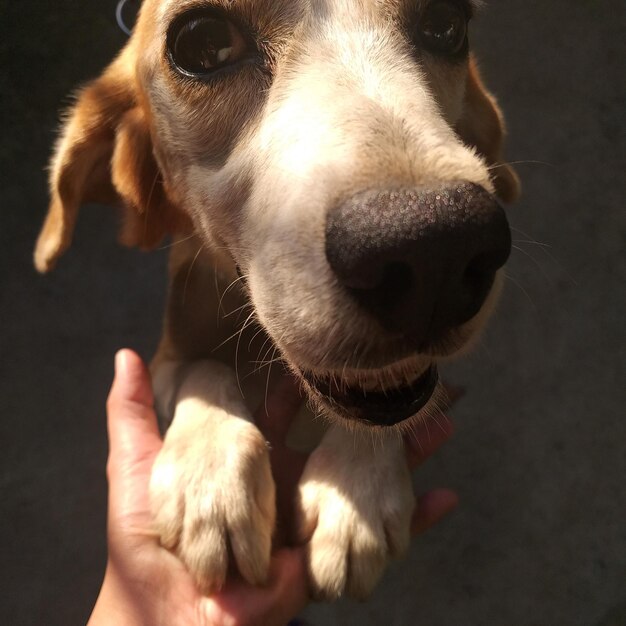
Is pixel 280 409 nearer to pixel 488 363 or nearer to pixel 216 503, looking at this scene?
pixel 216 503

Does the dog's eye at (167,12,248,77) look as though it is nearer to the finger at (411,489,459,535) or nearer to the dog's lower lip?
the dog's lower lip

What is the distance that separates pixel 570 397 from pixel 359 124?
2.30 meters

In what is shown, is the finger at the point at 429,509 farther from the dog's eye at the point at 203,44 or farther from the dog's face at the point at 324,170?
the dog's eye at the point at 203,44

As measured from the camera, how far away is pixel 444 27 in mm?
1400

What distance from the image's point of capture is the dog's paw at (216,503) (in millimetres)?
1261

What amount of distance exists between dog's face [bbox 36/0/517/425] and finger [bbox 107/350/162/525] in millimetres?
444

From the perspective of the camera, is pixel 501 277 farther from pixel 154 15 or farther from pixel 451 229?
pixel 154 15

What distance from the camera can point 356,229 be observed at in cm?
83

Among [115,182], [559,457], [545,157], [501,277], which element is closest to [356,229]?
[501,277]

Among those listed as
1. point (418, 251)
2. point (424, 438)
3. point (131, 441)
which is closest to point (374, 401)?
point (418, 251)

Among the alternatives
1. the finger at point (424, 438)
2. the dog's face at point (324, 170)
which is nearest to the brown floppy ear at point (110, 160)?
the dog's face at point (324, 170)

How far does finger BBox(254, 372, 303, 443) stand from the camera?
1.78 metres

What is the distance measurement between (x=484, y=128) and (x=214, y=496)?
4.87ft

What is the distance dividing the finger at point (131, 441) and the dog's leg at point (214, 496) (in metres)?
0.16
